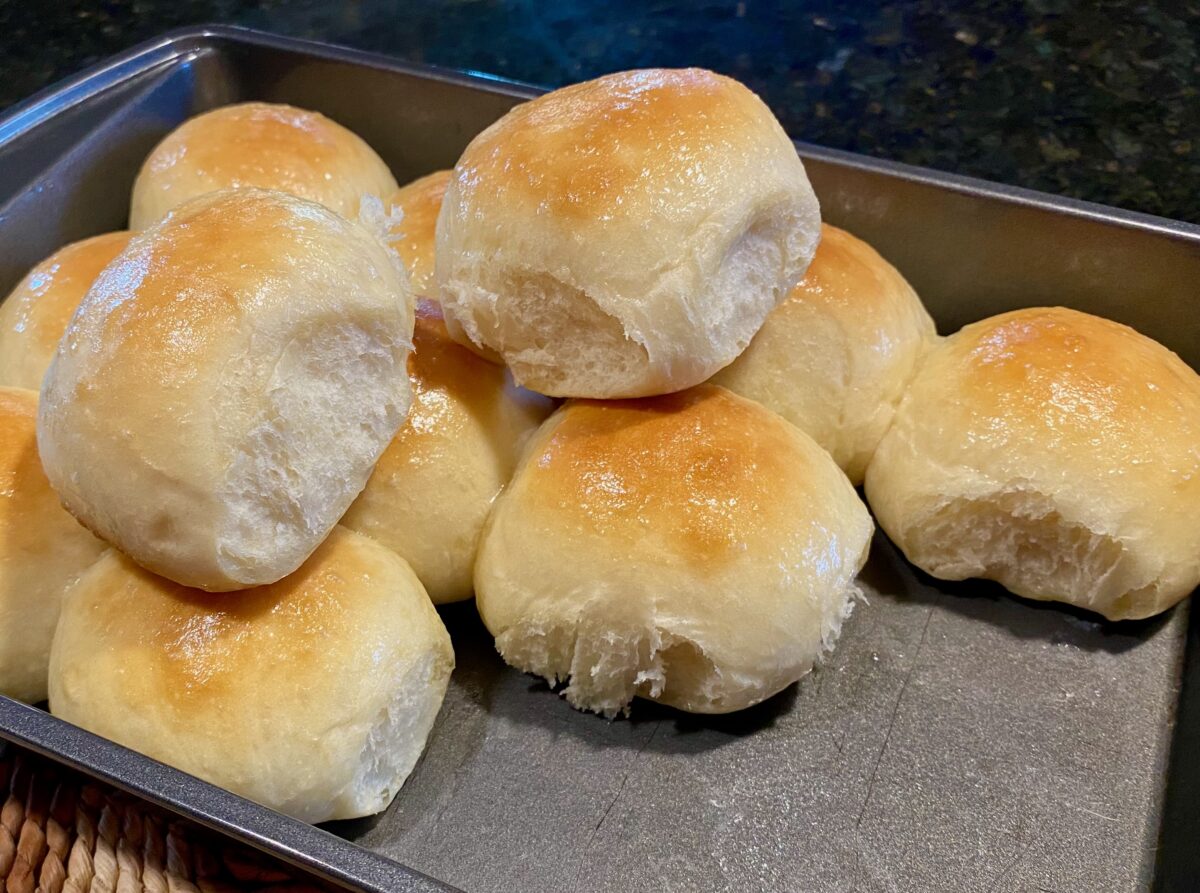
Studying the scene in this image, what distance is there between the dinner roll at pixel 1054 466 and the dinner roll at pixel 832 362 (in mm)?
52

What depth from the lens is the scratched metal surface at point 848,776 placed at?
1.28 meters

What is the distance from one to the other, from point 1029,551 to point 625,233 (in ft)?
2.69

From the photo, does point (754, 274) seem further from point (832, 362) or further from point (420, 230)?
point (420, 230)

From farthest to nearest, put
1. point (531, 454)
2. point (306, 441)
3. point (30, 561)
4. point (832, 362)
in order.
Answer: point (832, 362) → point (531, 454) → point (30, 561) → point (306, 441)

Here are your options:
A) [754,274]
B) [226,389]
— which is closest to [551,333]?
[754,274]

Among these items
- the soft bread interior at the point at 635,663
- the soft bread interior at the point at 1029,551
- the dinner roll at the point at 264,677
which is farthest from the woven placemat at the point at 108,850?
the soft bread interior at the point at 1029,551

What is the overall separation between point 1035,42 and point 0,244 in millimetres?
2342

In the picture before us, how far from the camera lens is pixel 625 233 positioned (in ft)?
4.09

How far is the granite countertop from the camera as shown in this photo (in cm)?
213

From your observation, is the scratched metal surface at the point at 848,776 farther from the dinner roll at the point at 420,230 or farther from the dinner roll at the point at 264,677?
the dinner roll at the point at 420,230

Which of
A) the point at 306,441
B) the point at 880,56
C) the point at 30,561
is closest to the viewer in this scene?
the point at 306,441

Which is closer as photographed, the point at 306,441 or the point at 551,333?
the point at 306,441

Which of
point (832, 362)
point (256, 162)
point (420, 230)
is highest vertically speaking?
point (256, 162)

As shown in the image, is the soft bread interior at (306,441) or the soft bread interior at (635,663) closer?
the soft bread interior at (306,441)
